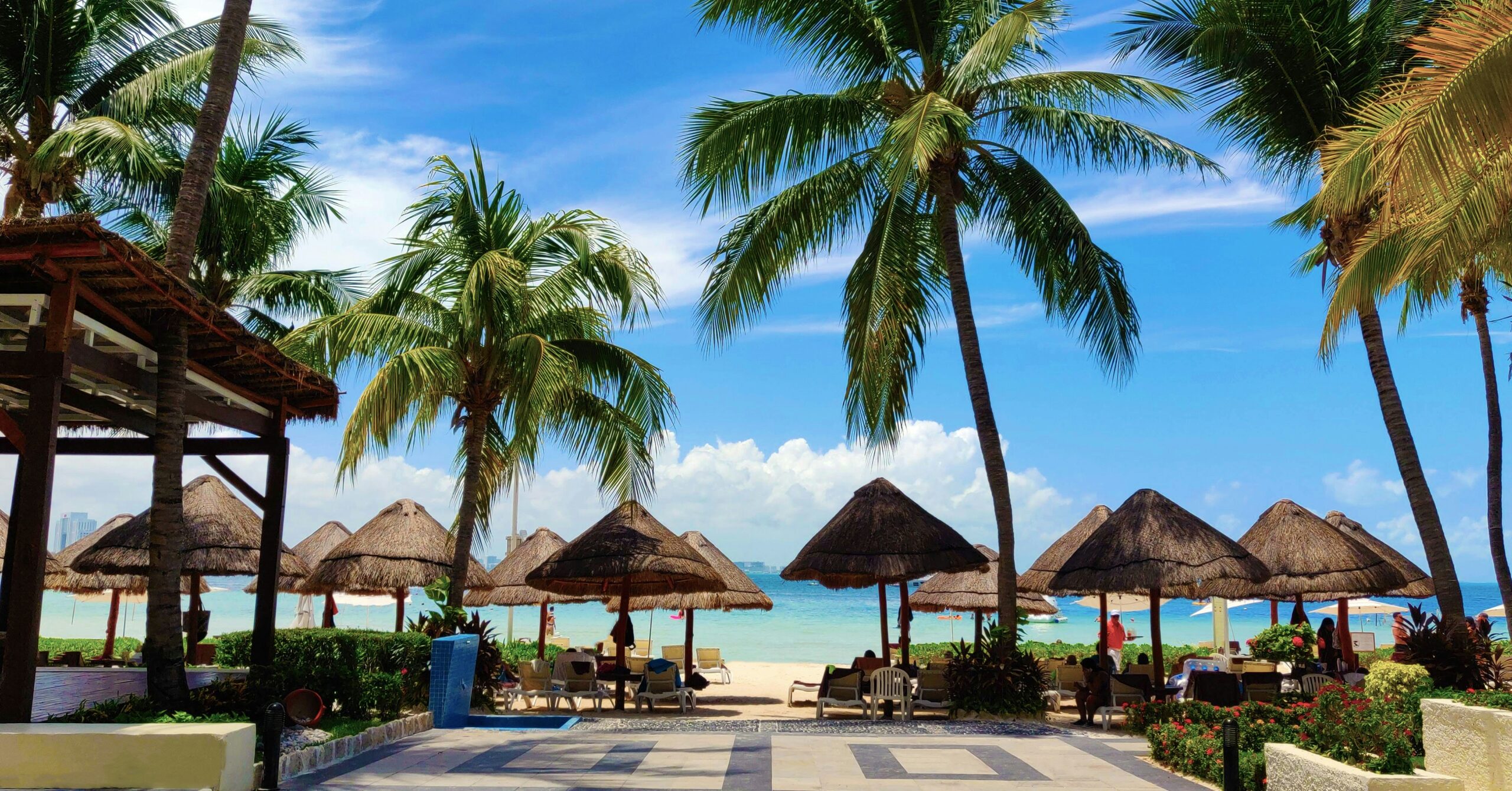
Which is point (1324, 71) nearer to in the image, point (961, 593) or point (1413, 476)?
point (1413, 476)

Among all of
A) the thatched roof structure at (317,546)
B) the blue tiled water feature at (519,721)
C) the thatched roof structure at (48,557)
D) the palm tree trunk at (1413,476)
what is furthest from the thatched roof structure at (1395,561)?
the thatched roof structure at (48,557)

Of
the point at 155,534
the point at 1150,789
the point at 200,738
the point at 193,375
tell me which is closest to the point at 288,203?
the point at 193,375

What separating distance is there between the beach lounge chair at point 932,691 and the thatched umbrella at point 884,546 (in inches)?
41.5

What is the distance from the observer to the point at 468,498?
1588 centimetres

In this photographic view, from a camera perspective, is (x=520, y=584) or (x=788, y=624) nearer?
(x=520, y=584)

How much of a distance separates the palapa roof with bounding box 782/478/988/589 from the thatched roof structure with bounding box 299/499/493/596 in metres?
5.09

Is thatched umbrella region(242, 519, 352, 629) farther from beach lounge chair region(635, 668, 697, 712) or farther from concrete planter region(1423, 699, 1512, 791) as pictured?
concrete planter region(1423, 699, 1512, 791)

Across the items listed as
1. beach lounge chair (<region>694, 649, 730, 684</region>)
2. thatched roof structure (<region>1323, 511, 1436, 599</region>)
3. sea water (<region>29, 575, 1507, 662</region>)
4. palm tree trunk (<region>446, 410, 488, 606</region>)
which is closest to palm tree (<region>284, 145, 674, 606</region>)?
palm tree trunk (<region>446, 410, 488, 606</region>)

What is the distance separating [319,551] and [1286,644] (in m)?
17.5

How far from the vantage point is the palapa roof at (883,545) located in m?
14.1

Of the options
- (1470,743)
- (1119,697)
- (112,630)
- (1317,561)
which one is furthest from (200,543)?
(1317,561)

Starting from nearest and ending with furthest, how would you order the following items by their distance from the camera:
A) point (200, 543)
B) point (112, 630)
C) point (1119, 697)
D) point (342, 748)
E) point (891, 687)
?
1. point (342, 748)
2. point (1119, 697)
3. point (891, 687)
4. point (200, 543)
5. point (112, 630)

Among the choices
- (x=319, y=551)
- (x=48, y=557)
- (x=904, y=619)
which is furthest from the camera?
(x=319, y=551)

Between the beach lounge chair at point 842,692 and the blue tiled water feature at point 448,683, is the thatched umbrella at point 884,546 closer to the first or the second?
the beach lounge chair at point 842,692
